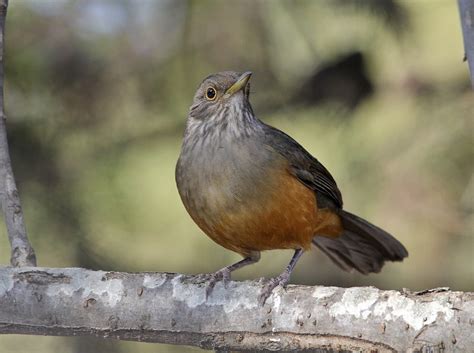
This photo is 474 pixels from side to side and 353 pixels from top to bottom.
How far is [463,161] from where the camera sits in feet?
21.8

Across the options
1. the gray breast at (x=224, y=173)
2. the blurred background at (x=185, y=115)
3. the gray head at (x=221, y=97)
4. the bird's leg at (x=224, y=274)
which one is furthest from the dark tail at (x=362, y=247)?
the gray head at (x=221, y=97)

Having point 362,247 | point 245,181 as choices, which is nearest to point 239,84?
point 245,181

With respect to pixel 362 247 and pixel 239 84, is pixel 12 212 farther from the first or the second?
pixel 362 247

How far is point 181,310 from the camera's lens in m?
4.57

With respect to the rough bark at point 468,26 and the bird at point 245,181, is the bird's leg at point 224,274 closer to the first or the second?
the bird at point 245,181

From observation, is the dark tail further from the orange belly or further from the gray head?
the gray head

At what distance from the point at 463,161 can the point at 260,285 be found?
8.57 ft

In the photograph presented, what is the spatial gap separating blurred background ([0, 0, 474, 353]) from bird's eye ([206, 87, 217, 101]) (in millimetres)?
525

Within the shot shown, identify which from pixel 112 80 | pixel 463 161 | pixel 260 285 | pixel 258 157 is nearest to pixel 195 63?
pixel 112 80

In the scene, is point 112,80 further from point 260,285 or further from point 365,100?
point 260,285

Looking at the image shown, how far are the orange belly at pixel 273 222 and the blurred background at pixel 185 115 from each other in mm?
672

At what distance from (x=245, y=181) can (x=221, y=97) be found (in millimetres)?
739

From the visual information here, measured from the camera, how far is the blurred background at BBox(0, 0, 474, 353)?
6066 millimetres

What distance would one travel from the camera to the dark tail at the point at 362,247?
668 cm
